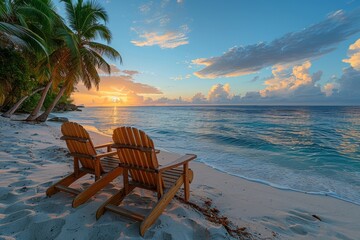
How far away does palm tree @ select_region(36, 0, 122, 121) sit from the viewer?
12195mm

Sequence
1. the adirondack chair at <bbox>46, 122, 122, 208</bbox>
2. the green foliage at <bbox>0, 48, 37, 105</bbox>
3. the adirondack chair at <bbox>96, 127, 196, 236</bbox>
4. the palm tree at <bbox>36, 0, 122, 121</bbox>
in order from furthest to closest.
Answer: the palm tree at <bbox>36, 0, 122, 121</bbox> → the green foliage at <bbox>0, 48, 37, 105</bbox> → the adirondack chair at <bbox>46, 122, 122, 208</bbox> → the adirondack chair at <bbox>96, 127, 196, 236</bbox>

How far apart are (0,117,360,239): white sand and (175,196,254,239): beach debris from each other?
0.11 m

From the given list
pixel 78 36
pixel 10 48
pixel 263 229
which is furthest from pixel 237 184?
pixel 78 36

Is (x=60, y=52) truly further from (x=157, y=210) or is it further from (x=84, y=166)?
(x=157, y=210)

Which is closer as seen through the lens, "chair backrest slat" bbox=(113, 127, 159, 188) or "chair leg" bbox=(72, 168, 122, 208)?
"chair backrest slat" bbox=(113, 127, 159, 188)

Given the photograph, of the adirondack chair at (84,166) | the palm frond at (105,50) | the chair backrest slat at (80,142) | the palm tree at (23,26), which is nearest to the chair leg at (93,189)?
the adirondack chair at (84,166)

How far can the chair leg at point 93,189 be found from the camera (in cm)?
264

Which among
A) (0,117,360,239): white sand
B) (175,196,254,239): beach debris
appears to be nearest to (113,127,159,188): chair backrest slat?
(0,117,360,239): white sand

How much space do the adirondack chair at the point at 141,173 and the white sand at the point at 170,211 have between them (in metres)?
0.13

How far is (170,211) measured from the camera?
2.66 m

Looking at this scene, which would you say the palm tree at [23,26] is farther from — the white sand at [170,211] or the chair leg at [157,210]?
the chair leg at [157,210]

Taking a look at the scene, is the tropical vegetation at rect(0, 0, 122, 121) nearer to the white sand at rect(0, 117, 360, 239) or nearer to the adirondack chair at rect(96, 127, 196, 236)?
the white sand at rect(0, 117, 360, 239)

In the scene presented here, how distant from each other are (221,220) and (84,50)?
1308cm

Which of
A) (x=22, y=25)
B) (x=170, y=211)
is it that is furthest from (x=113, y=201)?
(x=22, y=25)
